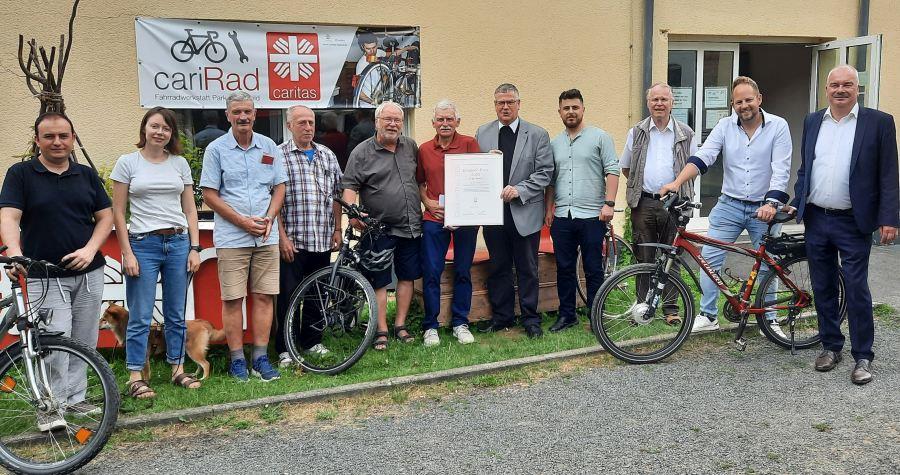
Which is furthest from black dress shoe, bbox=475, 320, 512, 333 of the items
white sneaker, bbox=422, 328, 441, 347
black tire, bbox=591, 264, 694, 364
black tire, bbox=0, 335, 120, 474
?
black tire, bbox=0, 335, 120, 474

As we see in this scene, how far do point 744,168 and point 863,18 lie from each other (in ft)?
18.2

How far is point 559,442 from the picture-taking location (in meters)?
4.07

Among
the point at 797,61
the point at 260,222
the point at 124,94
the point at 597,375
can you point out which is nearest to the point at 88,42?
the point at 124,94

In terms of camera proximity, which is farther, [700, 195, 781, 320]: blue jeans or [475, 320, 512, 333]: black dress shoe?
[475, 320, 512, 333]: black dress shoe

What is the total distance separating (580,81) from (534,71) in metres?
0.60

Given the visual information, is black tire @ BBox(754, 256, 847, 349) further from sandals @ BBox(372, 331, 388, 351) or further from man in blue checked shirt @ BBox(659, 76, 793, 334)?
sandals @ BBox(372, 331, 388, 351)

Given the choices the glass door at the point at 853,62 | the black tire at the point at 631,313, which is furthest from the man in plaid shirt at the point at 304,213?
the glass door at the point at 853,62

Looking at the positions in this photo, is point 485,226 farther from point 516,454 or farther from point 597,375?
point 516,454

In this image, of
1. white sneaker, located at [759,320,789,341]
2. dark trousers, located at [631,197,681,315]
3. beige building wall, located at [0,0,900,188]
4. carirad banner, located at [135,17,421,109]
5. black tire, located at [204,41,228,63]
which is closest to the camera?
white sneaker, located at [759,320,789,341]

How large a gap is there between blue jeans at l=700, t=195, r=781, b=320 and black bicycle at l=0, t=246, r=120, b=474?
13.8 feet

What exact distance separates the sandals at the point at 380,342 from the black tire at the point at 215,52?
3466 mm

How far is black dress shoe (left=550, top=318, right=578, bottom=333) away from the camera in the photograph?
20.3 feet

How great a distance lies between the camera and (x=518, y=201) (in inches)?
229

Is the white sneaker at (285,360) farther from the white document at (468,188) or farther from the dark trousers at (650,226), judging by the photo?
the dark trousers at (650,226)
